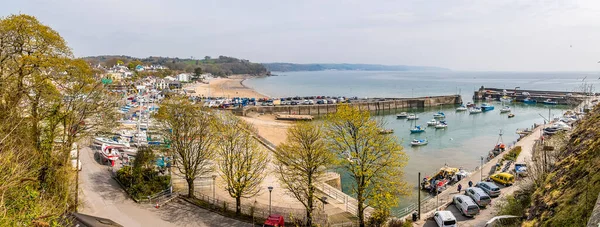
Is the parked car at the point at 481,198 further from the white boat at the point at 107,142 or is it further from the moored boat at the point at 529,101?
the moored boat at the point at 529,101

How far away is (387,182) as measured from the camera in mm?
16125

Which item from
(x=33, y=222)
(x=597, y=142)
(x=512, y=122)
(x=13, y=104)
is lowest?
(x=512, y=122)

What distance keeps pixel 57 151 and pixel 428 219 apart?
1570 cm

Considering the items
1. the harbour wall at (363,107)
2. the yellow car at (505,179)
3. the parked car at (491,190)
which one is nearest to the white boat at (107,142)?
the parked car at (491,190)

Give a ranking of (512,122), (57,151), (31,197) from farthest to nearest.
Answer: (512,122), (57,151), (31,197)

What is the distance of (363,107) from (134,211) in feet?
206

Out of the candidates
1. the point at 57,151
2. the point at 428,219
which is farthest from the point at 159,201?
the point at 428,219

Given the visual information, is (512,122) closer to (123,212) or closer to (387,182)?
(387,182)

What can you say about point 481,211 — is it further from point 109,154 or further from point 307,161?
point 109,154

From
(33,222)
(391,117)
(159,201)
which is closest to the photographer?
(33,222)

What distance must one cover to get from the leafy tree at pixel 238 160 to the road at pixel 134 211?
5.11ft

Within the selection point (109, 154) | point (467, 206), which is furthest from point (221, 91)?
point (467, 206)

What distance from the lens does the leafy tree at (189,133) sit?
763 inches

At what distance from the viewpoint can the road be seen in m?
16.4
